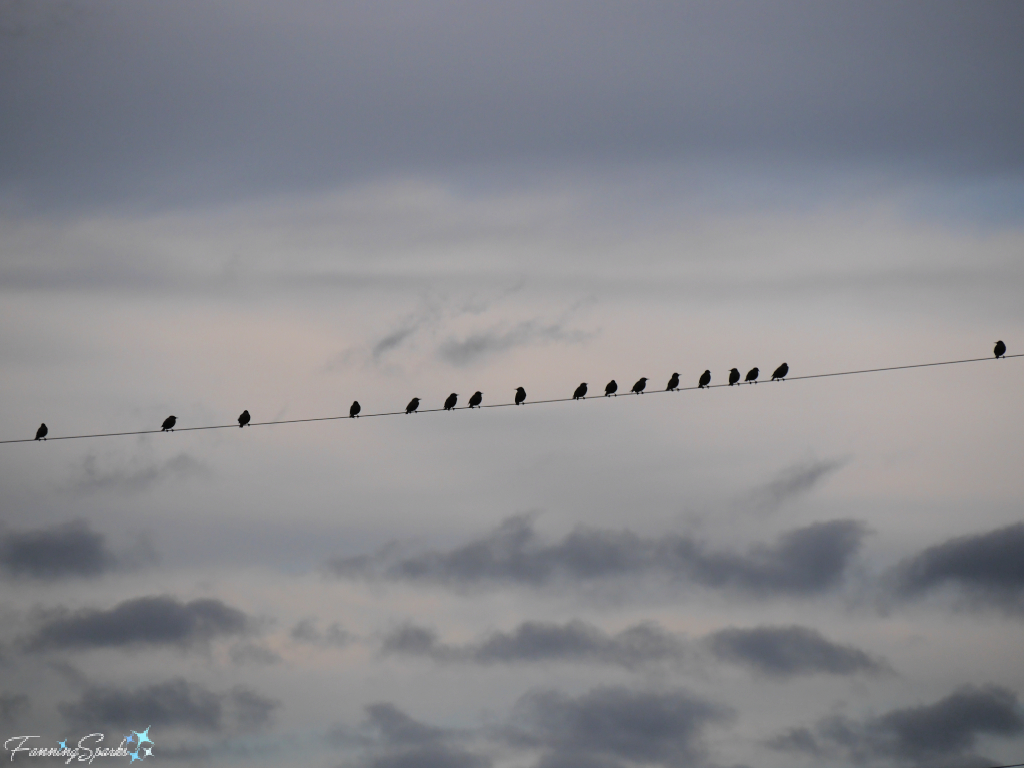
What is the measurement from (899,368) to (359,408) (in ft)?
106

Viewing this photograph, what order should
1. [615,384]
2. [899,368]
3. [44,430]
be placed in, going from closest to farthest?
[899,368] → [615,384] → [44,430]

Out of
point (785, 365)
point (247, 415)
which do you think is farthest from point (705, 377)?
point (247, 415)

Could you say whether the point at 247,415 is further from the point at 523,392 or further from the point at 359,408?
the point at 523,392

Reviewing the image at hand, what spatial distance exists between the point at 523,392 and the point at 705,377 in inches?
328

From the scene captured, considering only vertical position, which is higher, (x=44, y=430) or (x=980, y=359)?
(x=44, y=430)

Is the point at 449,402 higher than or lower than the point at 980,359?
A: higher

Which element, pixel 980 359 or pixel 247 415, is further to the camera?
pixel 247 415

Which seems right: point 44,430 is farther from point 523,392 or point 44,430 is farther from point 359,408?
point 523,392

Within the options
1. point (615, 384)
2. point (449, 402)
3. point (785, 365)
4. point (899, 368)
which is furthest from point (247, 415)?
point (899, 368)

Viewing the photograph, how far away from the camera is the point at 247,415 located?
240 ft

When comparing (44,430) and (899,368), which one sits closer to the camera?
(899,368)

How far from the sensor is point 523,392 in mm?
69750

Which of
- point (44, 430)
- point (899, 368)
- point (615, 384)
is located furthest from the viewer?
point (44, 430)

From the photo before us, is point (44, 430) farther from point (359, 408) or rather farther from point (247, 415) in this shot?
point (359, 408)
